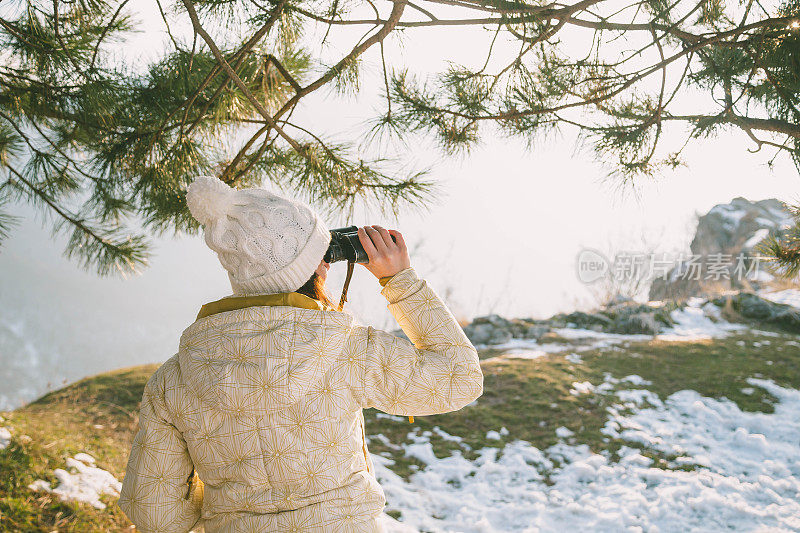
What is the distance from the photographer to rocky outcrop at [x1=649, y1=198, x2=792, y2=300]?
767cm

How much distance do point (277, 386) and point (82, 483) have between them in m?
1.95

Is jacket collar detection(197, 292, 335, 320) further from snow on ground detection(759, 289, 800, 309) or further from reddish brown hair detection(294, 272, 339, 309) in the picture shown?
snow on ground detection(759, 289, 800, 309)

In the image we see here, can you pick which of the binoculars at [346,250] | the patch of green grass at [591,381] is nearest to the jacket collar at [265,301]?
the binoculars at [346,250]

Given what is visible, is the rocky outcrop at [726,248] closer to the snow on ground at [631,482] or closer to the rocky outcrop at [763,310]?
the rocky outcrop at [763,310]

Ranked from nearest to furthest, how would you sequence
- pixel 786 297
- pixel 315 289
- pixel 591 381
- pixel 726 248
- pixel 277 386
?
pixel 277 386 → pixel 315 289 → pixel 591 381 → pixel 786 297 → pixel 726 248

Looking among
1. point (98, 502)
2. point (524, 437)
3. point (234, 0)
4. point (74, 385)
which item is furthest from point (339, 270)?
point (234, 0)

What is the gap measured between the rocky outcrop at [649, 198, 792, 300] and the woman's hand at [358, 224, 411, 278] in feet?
24.1

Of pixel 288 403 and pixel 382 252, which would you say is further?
pixel 382 252

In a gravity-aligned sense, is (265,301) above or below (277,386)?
above

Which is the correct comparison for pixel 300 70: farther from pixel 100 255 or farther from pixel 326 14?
pixel 100 255

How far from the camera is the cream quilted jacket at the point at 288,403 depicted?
98 cm

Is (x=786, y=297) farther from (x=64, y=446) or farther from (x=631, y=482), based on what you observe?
(x=64, y=446)

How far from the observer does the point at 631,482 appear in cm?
293

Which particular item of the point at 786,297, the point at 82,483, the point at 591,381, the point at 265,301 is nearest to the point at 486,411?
the point at 591,381
